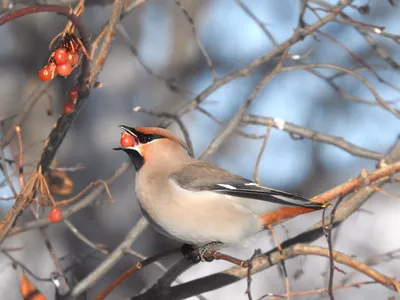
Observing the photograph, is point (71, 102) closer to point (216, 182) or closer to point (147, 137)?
point (147, 137)

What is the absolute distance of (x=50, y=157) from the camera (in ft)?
7.71

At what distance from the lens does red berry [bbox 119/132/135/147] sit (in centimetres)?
281

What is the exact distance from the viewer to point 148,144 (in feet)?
9.41

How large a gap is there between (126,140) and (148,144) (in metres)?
0.10

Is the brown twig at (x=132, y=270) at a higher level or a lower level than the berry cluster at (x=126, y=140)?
lower

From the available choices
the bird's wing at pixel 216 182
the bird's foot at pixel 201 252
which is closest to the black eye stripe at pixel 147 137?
the bird's wing at pixel 216 182

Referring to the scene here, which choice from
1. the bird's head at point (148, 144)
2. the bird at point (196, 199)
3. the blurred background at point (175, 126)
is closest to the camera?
the bird at point (196, 199)

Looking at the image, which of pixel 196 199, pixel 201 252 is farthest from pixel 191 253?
pixel 196 199

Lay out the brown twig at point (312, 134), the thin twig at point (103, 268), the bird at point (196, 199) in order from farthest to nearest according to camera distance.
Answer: the brown twig at point (312, 134) → the thin twig at point (103, 268) → the bird at point (196, 199)

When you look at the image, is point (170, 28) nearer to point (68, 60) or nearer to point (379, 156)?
point (379, 156)

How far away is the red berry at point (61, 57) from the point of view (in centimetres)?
224

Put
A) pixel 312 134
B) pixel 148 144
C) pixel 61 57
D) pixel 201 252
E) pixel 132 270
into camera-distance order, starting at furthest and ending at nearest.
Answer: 1. pixel 312 134
2. pixel 148 144
3. pixel 201 252
4. pixel 132 270
5. pixel 61 57

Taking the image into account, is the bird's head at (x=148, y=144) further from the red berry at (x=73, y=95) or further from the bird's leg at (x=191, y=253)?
the red berry at (x=73, y=95)

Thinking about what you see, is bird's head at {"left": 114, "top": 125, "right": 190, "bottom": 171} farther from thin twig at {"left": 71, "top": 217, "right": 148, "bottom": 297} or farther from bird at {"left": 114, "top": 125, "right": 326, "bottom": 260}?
thin twig at {"left": 71, "top": 217, "right": 148, "bottom": 297}
